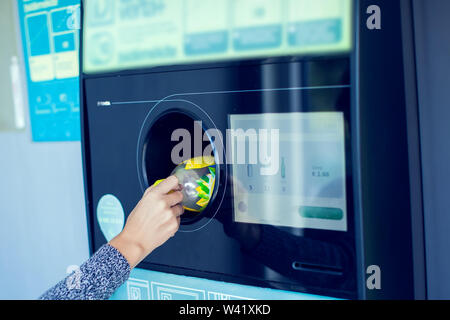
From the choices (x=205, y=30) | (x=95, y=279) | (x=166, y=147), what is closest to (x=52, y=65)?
(x=166, y=147)

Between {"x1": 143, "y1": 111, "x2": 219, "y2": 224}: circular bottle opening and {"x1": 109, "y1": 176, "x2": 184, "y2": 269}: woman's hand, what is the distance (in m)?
0.09

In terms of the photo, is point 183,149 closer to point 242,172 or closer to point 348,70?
point 242,172

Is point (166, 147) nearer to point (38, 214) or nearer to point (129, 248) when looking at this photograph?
point (129, 248)

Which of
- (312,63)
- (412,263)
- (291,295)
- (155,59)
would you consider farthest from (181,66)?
(412,263)

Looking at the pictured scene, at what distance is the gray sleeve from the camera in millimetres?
962

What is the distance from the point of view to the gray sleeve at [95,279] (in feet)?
3.16

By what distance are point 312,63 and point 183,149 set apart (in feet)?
1.34

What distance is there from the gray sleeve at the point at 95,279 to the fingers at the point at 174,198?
0.15 meters

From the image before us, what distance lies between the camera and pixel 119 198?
1216mm

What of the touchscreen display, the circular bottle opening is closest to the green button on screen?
the touchscreen display

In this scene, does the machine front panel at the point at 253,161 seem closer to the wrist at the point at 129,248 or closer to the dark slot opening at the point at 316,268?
the dark slot opening at the point at 316,268

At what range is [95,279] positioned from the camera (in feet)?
3.19

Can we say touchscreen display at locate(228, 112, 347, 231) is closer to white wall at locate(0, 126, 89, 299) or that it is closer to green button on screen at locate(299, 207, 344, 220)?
green button on screen at locate(299, 207, 344, 220)

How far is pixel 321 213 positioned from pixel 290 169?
0.11m
